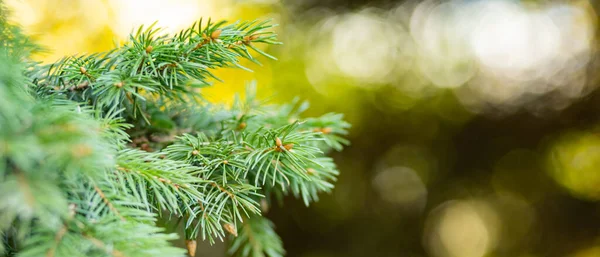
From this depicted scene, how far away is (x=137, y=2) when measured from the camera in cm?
132

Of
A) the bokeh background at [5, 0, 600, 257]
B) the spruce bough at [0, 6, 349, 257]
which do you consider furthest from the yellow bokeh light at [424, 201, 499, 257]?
the spruce bough at [0, 6, 349, 257]

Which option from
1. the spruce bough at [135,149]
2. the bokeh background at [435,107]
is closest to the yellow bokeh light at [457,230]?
the bokeh background at [435,107]

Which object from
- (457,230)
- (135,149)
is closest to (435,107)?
(457,230)

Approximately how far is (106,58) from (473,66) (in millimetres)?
1185

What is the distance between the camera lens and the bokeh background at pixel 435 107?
1.13 m

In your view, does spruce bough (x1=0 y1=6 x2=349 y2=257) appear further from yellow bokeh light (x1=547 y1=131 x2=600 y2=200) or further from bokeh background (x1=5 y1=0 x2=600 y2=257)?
yellow bokeh light (x1=547 y1=131 x2=600 y2=200)

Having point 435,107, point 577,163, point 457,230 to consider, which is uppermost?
point 435,107

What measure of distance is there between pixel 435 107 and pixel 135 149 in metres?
1.16

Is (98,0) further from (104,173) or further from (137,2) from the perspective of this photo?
(104,173)

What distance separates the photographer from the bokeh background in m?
1.13

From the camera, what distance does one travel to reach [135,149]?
0.25 meters

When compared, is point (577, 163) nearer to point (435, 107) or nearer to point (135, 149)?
point (435, 107)

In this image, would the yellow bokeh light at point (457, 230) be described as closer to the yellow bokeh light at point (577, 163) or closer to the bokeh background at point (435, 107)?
the bokeh background at point (435, 107)

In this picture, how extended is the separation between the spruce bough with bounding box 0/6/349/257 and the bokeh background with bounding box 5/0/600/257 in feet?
2.82
